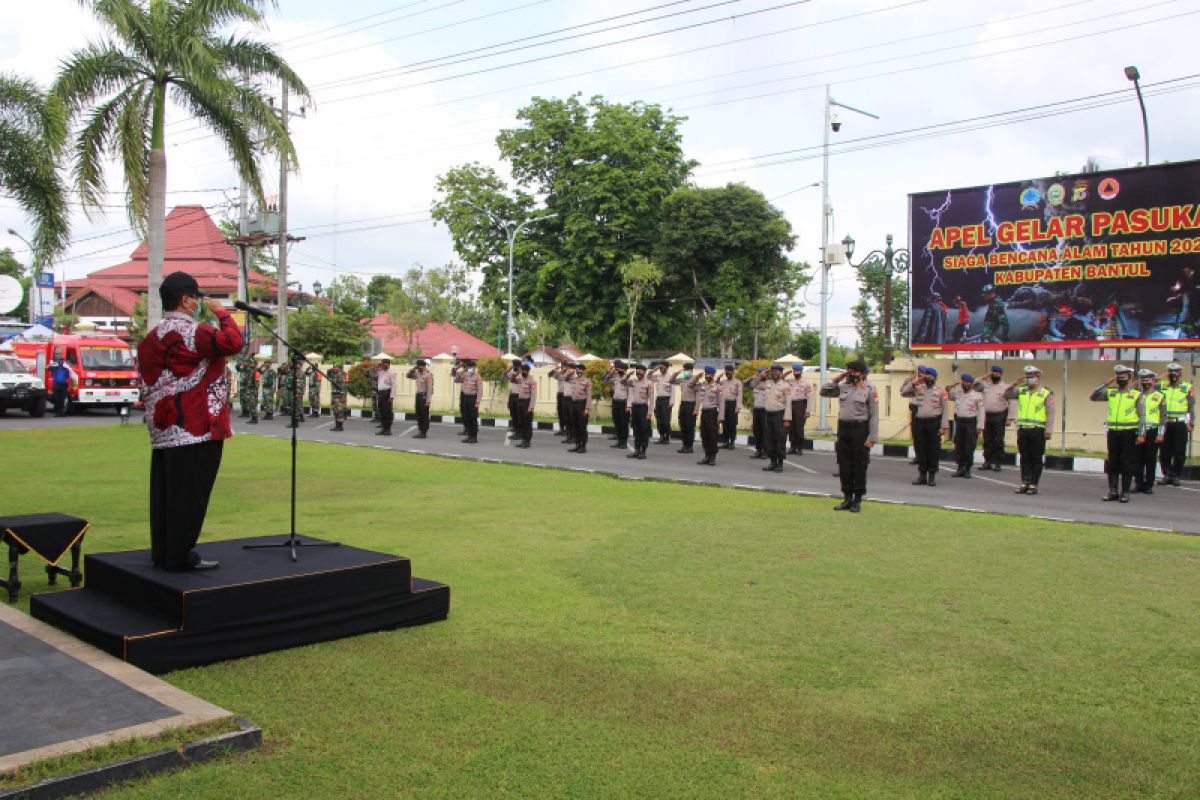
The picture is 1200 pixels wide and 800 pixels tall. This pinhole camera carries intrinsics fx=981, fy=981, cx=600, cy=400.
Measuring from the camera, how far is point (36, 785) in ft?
10.6

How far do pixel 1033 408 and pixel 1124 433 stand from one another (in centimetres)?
116

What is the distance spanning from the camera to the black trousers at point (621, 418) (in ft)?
63.5

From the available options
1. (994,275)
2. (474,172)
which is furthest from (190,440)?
(474,172)

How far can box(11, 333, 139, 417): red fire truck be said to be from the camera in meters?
28.2

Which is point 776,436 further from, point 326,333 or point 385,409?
point 326,333

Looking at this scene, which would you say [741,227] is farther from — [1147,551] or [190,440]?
[190,440]

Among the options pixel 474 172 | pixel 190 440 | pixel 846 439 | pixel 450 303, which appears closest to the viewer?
pixel 190 440

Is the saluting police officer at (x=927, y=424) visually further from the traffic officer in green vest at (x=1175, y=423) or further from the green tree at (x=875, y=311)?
the green tree at (x=875, y=311)

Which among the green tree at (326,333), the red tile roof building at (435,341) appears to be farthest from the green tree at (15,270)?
the green tree at (326,333)

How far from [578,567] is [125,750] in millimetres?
4077

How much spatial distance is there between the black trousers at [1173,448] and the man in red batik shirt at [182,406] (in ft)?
46.8

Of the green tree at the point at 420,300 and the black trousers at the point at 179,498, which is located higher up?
the green tree at the point at 420,300

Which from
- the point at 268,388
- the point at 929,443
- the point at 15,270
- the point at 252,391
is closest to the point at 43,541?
the point at 929,443

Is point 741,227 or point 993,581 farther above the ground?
point 741,227
